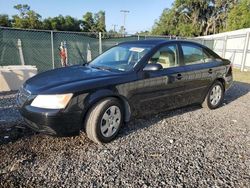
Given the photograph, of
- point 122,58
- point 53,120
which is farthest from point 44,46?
point 53,120

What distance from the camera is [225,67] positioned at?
5625 millimetres

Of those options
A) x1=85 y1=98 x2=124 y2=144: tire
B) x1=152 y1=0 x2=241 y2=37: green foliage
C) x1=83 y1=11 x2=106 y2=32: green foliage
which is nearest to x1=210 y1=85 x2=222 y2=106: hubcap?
x1=85 y1=98 x2=124 y2=144: tire

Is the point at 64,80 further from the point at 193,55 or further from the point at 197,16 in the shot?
the point at 197,16

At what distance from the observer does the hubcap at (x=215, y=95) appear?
213 inches

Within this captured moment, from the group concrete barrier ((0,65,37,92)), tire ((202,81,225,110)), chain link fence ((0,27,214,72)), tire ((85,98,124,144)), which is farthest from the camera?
chain link fence ((0,27,214,72))

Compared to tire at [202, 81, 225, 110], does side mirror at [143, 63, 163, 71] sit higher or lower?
higher

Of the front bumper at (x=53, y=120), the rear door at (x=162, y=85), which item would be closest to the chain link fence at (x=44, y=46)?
the rear door at (x=162, y=85)

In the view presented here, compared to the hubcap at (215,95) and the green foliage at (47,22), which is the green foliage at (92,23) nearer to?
the green foliage at (47,22)

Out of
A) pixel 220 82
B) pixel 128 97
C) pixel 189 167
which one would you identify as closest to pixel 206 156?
pixel 189 167

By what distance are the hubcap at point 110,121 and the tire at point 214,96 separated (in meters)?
2.51

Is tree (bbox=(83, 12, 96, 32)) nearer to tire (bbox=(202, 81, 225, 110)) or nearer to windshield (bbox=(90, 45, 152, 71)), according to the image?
tire (bbox=(202, 81, 225, 110))

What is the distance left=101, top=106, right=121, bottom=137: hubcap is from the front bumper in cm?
38

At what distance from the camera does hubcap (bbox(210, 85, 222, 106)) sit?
213 inches

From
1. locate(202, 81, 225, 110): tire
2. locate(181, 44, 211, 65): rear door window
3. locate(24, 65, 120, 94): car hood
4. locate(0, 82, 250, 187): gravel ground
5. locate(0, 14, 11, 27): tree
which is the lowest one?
locate(0, 82, 250, 187): gravel ground
